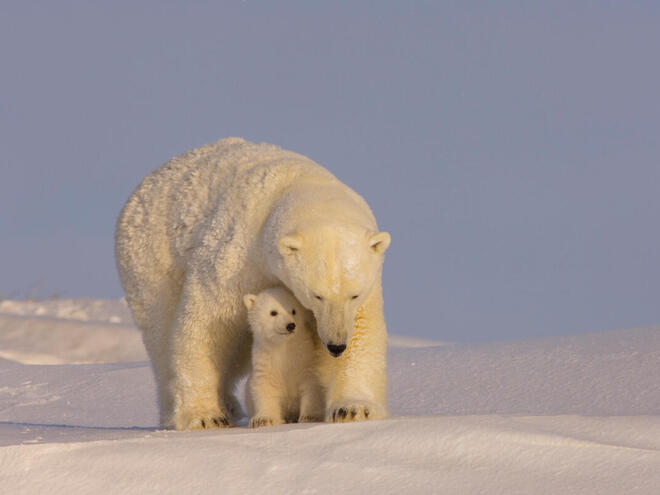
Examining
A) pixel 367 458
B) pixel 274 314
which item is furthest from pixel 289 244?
pixel 367 458

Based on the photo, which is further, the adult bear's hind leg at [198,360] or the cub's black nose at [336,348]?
the adult bear's hind leg at [198,360]

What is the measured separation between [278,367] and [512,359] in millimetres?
3763

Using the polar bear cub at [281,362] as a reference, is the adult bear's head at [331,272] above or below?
above

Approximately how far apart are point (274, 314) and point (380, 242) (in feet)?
2.08

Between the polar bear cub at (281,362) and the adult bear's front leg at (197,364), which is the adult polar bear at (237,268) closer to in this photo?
Answer: the adult bear's front leg at (197,364)

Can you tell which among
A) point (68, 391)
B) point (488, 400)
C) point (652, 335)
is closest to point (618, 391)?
point (488, 400)

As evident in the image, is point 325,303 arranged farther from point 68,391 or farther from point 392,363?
point 68,391

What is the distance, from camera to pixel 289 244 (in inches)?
201

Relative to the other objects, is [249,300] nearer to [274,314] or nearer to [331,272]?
[274,314]

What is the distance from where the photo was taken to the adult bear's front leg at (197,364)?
576 cm

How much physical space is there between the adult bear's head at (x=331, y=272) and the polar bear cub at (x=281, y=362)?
8.9 inches

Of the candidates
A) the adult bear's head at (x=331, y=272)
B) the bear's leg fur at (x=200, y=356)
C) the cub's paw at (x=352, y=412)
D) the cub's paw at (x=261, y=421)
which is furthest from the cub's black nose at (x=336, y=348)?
the bear's leg fur at (x=200, y=356)

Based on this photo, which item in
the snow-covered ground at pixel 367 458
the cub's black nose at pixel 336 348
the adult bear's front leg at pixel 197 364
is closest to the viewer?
the snow-covered ground at pixel 367 458

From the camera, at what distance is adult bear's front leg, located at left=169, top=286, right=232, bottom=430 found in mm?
5762
